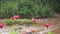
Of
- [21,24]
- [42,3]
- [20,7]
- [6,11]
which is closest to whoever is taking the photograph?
[21,24]

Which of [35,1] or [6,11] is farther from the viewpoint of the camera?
[35,1]

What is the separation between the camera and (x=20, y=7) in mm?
12172

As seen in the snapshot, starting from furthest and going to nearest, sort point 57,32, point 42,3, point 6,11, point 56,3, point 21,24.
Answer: point 56,3
point 42,3
point 6,11
point 21,24
point 57,32

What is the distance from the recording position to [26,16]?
1163 centimetres

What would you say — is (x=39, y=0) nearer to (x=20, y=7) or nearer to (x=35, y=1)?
(x=35, y=1)

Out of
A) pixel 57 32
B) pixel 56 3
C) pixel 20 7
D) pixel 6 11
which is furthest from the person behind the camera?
pixel 56 3

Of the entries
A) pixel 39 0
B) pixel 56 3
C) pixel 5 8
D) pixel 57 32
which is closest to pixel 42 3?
pixel 39 0

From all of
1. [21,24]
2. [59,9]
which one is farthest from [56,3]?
[21,24]

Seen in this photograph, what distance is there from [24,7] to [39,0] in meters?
1.24

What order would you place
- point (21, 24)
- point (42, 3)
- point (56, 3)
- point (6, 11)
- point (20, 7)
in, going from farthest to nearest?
point (56, 3) < point (42, 3) < point (20, 7) < point (6, 11) < point (21, 24)

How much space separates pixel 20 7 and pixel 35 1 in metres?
1.14

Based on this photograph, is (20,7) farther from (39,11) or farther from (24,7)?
(39,11)

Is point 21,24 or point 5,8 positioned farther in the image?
point 5,8

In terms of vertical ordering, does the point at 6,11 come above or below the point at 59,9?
above
